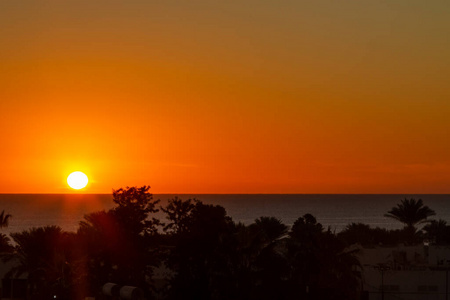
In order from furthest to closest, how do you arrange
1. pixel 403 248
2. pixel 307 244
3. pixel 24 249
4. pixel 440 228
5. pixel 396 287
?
pixel 440 228
pixel 403 248
pixel 396 287
pixel 24 249
pixel 307 244

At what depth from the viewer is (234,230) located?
46125mm

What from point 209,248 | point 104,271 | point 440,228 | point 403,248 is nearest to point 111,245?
point 104,271

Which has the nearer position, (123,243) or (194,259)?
(194,259)

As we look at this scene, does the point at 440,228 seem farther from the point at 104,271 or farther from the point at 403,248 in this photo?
the point at 104,271

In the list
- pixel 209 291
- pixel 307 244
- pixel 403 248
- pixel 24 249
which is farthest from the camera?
pixel 403 248

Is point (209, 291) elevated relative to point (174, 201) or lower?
lower

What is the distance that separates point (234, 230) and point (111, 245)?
643 cm

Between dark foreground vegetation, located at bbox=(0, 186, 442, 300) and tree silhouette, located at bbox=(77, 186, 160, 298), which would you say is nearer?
dark foreground vegetation, located at bbox=(0, 186, 442, 300)

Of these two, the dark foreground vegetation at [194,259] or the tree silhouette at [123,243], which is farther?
the tree silhouette at [123,243]

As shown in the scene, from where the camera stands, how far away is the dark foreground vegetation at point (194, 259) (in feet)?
147

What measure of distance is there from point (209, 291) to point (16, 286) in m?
16.1

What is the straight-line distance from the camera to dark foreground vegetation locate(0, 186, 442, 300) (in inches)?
1766

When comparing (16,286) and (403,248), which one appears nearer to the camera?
(16,286)

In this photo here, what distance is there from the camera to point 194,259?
45562 millimetres
